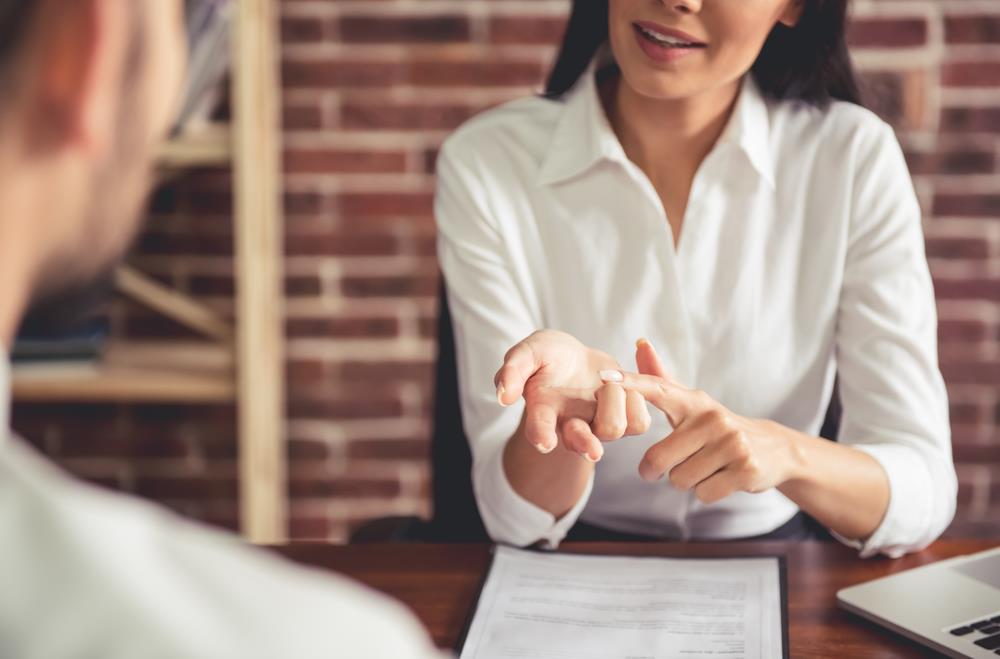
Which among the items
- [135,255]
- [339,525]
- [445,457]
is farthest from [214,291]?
[445,457]

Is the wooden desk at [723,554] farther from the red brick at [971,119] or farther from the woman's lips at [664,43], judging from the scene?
the red brick at [971,119]

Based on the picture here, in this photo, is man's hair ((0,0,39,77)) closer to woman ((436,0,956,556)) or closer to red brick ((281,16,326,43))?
woman ((436,0,956,556))

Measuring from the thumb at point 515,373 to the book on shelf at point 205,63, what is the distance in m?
0.97

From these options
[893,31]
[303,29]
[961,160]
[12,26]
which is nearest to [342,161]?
[303,29]

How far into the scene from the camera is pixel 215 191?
220 centimetres

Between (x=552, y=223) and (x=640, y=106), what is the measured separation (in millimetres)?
187

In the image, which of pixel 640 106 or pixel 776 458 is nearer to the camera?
pixel 776 458

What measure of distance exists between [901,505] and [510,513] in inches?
16.0

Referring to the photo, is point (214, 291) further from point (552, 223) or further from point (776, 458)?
point (776, 458)

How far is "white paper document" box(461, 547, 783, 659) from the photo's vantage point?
87cm

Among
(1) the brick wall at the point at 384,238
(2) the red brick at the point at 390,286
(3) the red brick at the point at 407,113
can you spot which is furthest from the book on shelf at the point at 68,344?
(3) the red brick at the point at 407,113

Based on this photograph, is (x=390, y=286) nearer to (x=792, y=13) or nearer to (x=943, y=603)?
(x=792, y=13)

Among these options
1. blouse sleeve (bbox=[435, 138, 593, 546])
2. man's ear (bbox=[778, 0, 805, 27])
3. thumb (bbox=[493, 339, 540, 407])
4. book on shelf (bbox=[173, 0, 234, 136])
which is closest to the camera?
thumb (bbox=[493, 339, 540, 407])

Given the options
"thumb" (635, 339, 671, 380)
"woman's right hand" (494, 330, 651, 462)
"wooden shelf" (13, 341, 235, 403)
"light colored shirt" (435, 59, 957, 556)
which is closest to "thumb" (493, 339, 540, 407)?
"woman's right hand" (494, 330, 651, 462)
